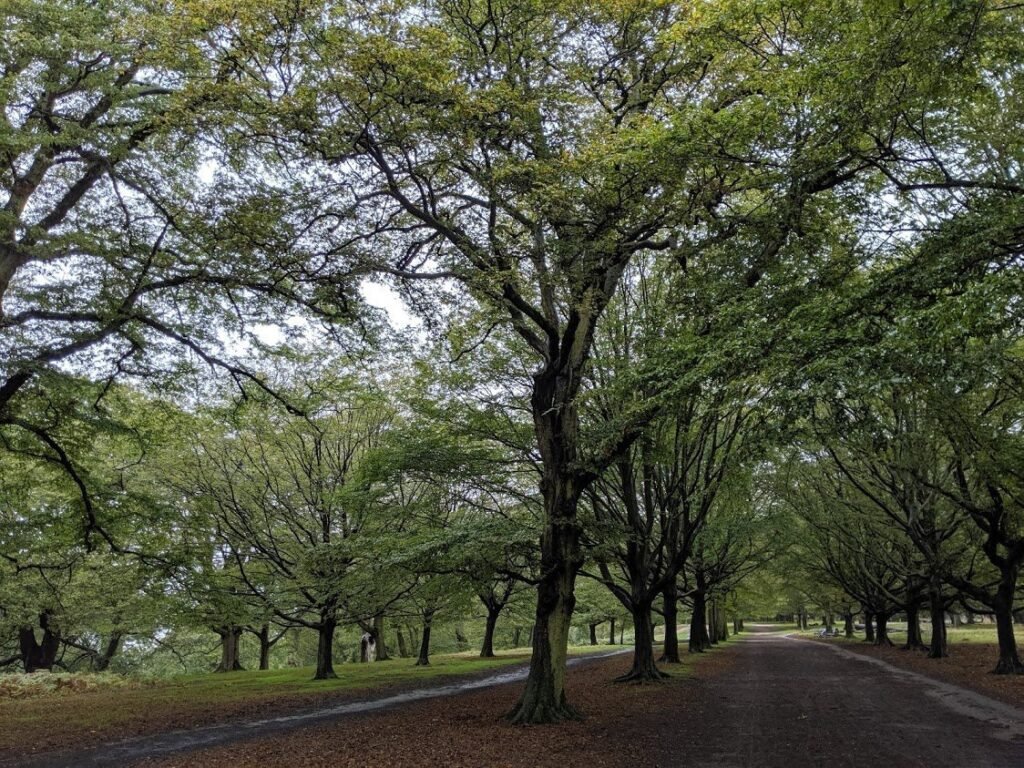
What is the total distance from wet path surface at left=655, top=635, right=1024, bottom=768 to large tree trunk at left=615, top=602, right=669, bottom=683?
182 cm

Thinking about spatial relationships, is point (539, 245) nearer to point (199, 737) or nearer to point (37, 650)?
point (199, 737)

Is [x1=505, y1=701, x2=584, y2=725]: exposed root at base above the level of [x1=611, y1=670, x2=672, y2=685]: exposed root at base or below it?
above

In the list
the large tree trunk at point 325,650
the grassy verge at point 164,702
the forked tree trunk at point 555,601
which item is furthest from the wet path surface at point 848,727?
the large tree trunk at point 325,650

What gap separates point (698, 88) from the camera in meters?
12.9

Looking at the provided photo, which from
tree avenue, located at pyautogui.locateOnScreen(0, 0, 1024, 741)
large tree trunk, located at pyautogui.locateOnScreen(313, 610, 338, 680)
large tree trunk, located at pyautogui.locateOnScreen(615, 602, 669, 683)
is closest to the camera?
tree avenue, located at pyautogui.locateOnScreen(0, 0, 1024, 741)

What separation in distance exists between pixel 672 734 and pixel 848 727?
3060 mm

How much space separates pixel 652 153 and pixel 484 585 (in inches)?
369

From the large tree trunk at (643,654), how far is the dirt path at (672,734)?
75.9 inches

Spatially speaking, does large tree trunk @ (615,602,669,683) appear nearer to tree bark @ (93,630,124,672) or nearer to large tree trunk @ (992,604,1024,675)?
large tree trunk @ (992,604,1024,675)

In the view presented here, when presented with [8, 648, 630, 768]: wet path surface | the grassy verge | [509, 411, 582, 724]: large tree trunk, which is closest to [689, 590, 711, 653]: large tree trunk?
the grassy verge

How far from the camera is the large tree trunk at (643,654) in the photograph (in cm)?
1980

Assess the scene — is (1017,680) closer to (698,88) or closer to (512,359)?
(512,359)

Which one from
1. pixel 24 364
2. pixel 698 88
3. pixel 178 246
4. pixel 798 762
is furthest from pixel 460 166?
pixel 798 762

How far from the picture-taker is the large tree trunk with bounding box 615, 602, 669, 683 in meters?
19.8
